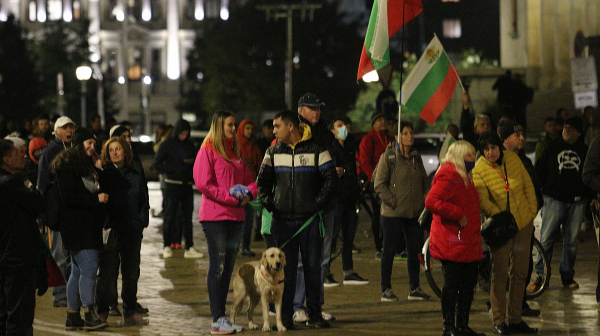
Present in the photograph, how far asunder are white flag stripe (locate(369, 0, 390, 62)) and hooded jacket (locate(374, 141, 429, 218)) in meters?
1.01

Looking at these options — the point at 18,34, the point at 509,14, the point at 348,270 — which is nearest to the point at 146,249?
the point at 348,270

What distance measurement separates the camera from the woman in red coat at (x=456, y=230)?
8.28m

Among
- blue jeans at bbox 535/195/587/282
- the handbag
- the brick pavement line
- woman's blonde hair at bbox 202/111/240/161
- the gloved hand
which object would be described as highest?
woman's blonde hair at bbox 202/111/240/161

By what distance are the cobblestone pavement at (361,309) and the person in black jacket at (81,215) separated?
524mm

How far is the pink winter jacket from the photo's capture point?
29.3 feet

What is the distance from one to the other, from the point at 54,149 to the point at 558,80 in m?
28.2

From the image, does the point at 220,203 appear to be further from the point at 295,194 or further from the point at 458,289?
the point at 458,289

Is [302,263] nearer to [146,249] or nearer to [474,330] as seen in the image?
[474,330]

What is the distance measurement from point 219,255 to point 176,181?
6160 millimetres

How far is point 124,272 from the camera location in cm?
980

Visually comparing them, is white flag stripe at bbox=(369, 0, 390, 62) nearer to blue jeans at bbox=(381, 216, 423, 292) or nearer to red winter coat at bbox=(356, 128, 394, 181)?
blue jeans at bbox=(381, 216, 423, 292)

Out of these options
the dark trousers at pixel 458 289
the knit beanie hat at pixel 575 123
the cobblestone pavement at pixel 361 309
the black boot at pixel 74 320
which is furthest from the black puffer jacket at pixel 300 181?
the knit beanie hat at pixel 575 123

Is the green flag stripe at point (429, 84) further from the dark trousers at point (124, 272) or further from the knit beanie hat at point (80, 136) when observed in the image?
the knit beanie hat at point (80, 136)

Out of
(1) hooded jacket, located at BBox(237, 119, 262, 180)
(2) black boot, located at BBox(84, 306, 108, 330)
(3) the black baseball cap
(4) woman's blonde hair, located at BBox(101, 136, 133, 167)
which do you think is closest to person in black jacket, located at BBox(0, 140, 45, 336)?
(2) black boot, located at BBox(84, 306, 108, 330)
